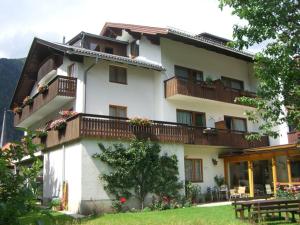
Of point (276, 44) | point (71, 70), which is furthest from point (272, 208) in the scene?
point (71, 70)

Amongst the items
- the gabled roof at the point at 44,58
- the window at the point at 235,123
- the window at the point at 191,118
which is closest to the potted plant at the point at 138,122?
the gabled roof at the point at 44,58

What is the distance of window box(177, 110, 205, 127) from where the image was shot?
25.6 metres

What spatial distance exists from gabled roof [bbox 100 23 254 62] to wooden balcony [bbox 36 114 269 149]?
5643 millimetres

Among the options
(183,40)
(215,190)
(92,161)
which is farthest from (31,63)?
(215,190)

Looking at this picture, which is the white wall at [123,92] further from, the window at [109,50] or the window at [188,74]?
the window at [109,50]

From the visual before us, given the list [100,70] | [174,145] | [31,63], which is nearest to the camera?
[174,145]

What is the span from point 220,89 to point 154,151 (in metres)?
8.37

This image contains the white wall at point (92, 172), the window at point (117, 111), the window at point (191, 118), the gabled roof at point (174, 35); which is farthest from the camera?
the window at point (191, 118)

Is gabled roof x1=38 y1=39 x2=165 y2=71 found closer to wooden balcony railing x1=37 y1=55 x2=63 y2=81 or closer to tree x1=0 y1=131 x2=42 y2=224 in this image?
wooden balcony railing x1=37 y1=55 x2=63 y2=81

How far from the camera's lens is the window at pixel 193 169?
24453mm

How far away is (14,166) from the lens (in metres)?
3.66

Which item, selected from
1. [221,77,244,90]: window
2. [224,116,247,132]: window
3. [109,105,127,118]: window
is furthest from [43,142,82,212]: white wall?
[221,77,244,90]: window

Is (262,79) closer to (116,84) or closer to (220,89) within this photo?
(116,84)

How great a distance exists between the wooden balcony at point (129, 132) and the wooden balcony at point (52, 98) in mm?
2075
